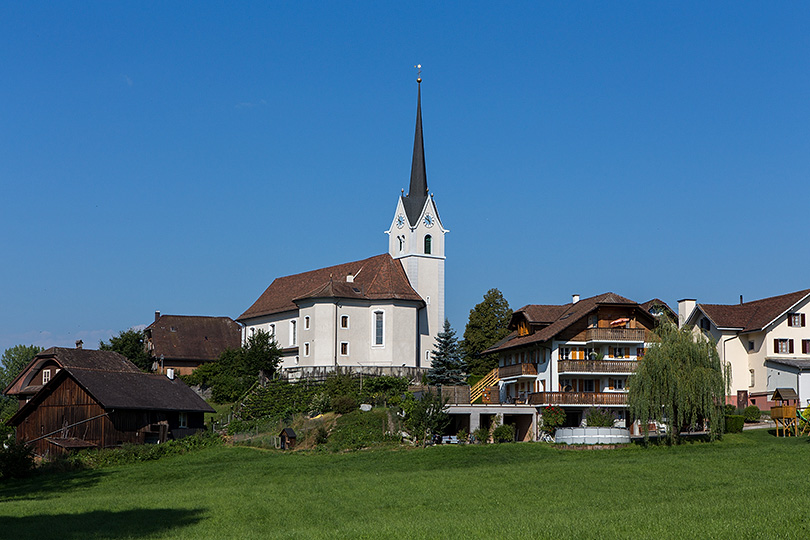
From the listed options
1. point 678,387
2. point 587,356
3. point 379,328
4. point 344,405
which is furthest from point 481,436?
point 379,328

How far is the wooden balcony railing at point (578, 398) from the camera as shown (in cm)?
5428

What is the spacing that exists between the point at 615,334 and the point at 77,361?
3483 cm

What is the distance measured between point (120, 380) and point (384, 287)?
2158 centimetres

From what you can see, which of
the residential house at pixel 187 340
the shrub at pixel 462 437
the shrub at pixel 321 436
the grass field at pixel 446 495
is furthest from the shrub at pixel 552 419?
the residential house at pixel 187 340

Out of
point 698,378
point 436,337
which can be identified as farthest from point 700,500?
point 436,337

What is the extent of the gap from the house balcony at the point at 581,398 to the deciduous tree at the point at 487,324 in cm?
2491

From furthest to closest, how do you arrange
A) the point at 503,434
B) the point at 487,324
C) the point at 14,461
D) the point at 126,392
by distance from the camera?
the point at 487,324 < the point at 126,392 < the point at 503,434 < the point at 14,461

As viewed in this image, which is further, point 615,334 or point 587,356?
point 587,356

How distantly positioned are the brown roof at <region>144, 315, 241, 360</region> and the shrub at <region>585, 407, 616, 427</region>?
39.9 metres

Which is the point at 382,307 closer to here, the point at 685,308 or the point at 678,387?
the point at 685,308

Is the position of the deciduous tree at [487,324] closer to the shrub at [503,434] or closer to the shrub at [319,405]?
the shrub at [319,405]

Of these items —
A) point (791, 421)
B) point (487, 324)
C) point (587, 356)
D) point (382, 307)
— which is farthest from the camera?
point (487, 324)

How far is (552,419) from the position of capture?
5341 centimetres

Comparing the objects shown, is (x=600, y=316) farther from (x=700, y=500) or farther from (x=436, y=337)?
(x=700, y=500)
